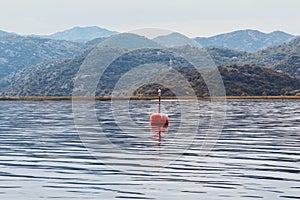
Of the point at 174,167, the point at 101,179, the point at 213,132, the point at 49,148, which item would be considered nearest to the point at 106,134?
the point at 213,132

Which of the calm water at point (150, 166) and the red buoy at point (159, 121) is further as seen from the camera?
the red buoy at point (159, 121)

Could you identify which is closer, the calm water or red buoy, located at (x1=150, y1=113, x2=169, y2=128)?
the calm water

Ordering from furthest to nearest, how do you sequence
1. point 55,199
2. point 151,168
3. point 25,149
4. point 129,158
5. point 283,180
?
→ point 25,149
point 129,158
point 151,168
point 283,180
point 55,199

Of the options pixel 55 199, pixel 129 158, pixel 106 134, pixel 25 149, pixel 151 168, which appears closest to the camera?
pixel 55 199

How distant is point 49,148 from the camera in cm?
4988

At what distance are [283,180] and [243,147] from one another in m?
17.5

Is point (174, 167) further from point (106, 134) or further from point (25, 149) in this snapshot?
point (106, 134)

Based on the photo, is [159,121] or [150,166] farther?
[159,121]

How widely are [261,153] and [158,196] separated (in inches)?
708

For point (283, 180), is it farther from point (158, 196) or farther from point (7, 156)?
point (7, 156)

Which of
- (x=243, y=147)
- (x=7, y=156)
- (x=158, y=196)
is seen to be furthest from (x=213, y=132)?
(x=158, y=196)

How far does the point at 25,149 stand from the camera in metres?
49.0

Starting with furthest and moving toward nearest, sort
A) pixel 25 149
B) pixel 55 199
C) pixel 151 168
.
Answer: pixel 25 149, pixel 151 168, pixel 55 199

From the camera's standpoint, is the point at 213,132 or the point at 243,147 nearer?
the point at 243,147
